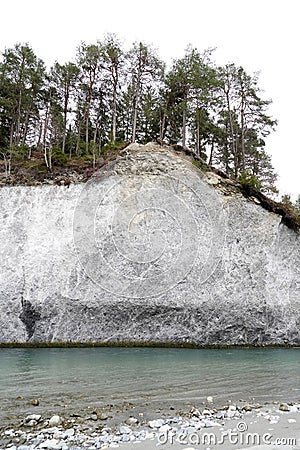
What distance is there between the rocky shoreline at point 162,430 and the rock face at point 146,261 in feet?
41.9

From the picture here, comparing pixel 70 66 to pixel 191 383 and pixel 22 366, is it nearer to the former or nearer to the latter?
pixel 22 366

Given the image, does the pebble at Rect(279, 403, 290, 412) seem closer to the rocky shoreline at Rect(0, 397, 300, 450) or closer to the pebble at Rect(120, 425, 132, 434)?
the rocky shoreline at Rect(0, 397, 300, 450)

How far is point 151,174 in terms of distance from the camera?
2259cm

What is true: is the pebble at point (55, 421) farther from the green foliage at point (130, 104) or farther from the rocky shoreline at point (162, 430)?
the green foliage at point (130, 104)

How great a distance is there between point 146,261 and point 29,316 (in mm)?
6294

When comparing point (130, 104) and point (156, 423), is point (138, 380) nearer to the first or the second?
point (156, 423)

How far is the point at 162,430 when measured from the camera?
5.80m

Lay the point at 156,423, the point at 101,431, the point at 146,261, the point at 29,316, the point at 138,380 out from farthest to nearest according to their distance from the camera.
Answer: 1. the point at 146,261
2. the point at 29,316
3. the point at 138,380
4. the point at 156,423
5. the point at 101,431

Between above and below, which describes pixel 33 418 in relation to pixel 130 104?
below

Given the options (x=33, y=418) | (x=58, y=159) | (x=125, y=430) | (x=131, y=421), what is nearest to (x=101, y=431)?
(x=125, y=430)

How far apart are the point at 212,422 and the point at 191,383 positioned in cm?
362

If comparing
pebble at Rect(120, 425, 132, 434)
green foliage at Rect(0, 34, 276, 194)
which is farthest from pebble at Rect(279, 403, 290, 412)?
green foliage at Rect(0, 34, 276, 194)

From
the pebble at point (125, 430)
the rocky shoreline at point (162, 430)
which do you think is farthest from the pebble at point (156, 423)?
the pebble at point (125, 430)

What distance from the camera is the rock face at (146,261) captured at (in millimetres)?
19531
